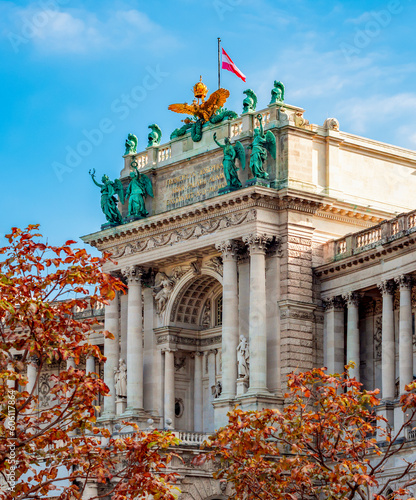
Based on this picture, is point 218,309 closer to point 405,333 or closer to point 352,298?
point 352,298

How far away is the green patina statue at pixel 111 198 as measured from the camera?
71.6m

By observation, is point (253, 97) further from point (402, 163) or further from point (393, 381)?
point (393, 381)

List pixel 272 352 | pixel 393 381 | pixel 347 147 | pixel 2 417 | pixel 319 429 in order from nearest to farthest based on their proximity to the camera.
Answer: pixel 2 417, pixel 319 429, pixel 393 381, pixel 272 352, pixel 347 147

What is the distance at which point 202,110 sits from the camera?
228 ft

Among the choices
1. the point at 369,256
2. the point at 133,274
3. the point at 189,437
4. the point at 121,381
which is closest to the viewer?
the point at 369,256

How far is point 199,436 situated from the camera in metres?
63.0

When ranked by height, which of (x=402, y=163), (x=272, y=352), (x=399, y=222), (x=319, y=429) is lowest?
(x=319, y=429)

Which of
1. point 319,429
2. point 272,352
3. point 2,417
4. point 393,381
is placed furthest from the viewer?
point 272,352

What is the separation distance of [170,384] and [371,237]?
14.3 m

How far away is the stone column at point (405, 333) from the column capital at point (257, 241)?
7.39m

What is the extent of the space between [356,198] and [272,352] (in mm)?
9680

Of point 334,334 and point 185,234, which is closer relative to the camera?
point 334,334

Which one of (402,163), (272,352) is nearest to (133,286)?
(272,352)

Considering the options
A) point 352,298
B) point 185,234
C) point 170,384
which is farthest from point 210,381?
point 352,298
